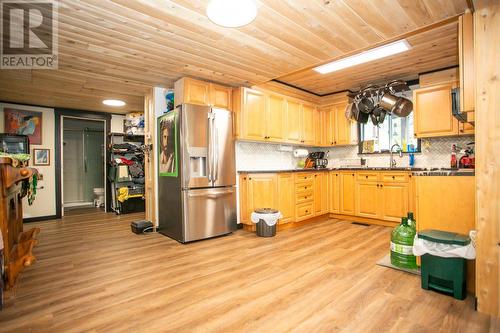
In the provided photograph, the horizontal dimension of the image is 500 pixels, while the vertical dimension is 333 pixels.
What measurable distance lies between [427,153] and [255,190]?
3.01m

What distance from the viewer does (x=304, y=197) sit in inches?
175

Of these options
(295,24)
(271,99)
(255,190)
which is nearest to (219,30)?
(295,24)

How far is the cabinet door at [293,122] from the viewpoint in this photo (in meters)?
4.62

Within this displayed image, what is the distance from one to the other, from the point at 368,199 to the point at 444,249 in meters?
2.53

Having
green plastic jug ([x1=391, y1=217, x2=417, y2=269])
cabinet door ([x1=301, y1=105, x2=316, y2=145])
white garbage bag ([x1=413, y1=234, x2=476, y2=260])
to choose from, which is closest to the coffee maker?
cabinet door ([x1=301, y1=105, x2=316, y2=145])

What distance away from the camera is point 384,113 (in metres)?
4.40

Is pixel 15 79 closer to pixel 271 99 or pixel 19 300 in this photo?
pixel 19 300

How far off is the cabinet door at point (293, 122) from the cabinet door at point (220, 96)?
1175 mm

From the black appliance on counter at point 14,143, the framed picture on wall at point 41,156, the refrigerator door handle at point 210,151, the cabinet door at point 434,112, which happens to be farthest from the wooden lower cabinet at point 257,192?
the framed picture on wall at point 41,156

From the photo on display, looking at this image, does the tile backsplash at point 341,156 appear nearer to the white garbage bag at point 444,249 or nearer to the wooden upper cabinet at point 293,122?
the wooden upper cabinet at point 293,122

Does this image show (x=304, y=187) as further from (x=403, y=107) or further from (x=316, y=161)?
(x=403, y=107)

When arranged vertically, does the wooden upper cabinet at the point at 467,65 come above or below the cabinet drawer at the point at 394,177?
above

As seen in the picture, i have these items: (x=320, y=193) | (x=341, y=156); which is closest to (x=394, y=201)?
(x=320, y=193)

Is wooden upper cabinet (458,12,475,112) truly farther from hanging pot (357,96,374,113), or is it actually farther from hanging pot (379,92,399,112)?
hanging pot (357,96,374,113)
